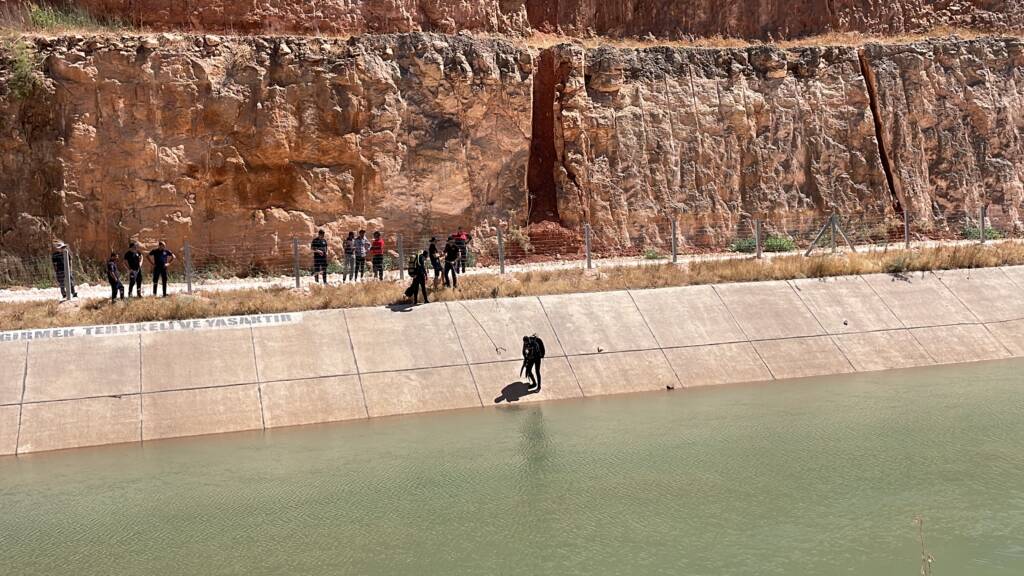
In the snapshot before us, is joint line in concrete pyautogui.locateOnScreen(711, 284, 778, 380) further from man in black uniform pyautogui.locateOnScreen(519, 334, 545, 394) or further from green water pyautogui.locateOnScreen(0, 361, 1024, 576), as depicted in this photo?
man in black uniform pyautogui.locateOnScreen(519, 334, 545, 394)

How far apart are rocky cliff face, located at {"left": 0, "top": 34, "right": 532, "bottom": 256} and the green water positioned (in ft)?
38.7

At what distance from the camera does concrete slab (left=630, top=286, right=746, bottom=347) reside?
22.4 meters

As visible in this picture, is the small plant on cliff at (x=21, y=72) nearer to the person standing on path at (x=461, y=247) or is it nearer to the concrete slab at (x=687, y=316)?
the person standing on path at (x=461, y=247)

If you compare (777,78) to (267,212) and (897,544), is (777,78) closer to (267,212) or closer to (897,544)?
(267,212)

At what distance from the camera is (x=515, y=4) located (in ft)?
113

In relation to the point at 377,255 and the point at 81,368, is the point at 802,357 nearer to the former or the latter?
the point at 377,255

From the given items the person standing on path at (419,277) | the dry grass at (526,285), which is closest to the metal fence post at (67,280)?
the dry grass at (526,285)

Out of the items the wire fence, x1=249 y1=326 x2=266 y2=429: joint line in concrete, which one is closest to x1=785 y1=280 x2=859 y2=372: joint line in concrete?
the wire fence

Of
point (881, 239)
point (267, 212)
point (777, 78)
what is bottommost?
point (881, 239)

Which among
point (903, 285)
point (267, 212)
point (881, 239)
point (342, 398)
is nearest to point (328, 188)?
point (267, 212)

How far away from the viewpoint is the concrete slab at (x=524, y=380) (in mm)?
20047

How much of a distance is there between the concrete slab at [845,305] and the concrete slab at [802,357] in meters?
0.82

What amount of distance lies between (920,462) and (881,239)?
21318 millimetres

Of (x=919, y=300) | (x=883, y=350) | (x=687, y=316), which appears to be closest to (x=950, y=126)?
(x=919, y=300)
